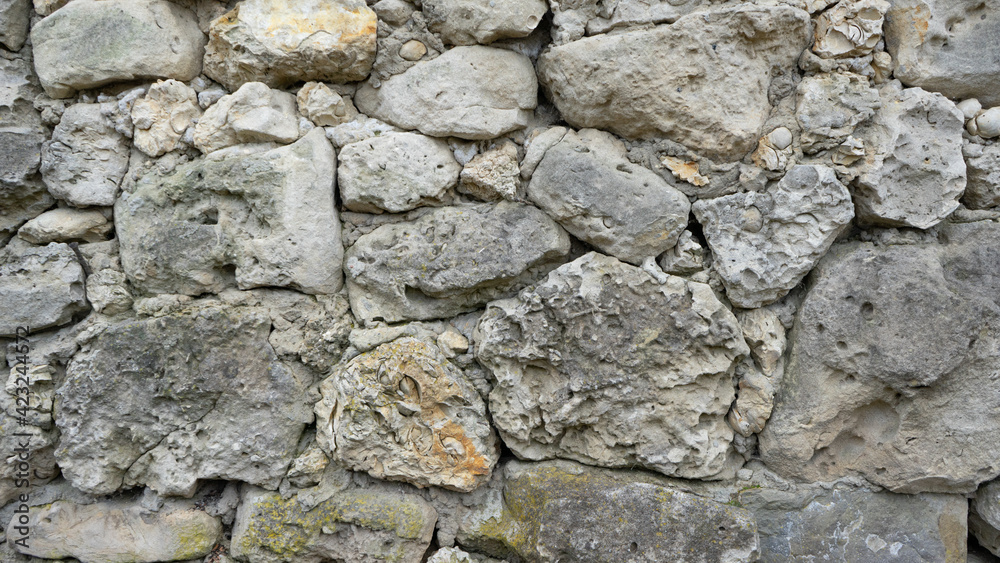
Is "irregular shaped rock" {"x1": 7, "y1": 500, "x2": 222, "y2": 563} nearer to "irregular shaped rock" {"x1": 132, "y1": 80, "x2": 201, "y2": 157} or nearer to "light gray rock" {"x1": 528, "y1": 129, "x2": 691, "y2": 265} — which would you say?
"irregular shaped rock" {"x1": 132, "y1": 80, "x2": 201, "y2": 157}

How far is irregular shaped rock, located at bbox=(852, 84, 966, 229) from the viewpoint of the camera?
5.53 ft

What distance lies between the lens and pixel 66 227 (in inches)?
78.3

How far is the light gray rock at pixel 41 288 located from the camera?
6.41 ft

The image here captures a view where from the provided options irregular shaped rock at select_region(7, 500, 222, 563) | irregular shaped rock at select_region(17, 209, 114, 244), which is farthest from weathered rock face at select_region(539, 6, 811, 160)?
irregular shaped rock at select_region(7, 500, 222, 563)

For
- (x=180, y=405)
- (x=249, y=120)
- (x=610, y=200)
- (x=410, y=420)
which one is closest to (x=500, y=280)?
(x=610, y=200)

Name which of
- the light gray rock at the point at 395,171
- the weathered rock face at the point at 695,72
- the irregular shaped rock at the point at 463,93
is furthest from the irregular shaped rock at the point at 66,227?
the weathered rock face at the point at 695,72

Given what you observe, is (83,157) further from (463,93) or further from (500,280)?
(500,280)

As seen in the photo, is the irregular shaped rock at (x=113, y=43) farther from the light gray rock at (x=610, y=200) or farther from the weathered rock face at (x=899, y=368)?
the weathered rock face at (x=899, y=368)

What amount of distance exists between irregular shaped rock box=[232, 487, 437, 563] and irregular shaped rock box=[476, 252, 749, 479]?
1.63ft

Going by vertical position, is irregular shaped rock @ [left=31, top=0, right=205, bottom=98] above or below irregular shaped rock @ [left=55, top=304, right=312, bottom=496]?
above

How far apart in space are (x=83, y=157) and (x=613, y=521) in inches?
87.7

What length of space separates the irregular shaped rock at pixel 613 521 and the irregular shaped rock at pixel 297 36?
1546mm

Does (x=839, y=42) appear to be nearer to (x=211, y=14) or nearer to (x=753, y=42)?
(x=753, y=42)

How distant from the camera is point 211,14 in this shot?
1.98 meters
